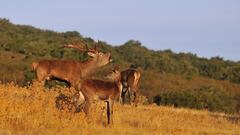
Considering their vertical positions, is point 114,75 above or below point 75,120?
above

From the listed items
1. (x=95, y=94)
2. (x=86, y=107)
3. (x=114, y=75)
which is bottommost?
(x=86, y=107)

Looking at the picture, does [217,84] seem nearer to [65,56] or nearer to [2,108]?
[65,56]

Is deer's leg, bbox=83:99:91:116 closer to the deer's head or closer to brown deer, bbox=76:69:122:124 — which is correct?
brown deer, bbox=76:69:122:124

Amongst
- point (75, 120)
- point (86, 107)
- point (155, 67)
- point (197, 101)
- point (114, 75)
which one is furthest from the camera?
point (155, 67)

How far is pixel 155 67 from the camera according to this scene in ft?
222

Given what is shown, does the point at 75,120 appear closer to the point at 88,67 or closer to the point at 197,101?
the point at 88,67

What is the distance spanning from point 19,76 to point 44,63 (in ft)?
69.8

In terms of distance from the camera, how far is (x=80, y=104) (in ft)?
59.0

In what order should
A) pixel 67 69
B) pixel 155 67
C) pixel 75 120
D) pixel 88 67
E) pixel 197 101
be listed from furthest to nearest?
pixel 155 67, pixel 197 101, pixel 88 67, pixel 67 69, pixel 75 120

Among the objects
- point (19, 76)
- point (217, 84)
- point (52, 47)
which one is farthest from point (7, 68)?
point (217, 84)

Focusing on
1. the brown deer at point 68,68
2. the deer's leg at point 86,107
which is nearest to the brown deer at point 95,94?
the deer's leg at point 86,107

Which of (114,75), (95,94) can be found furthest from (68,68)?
(95,94)

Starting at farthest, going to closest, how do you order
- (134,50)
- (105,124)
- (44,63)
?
(134,50)
(44,63)
(105,124)

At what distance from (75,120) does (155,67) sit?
5136cm
